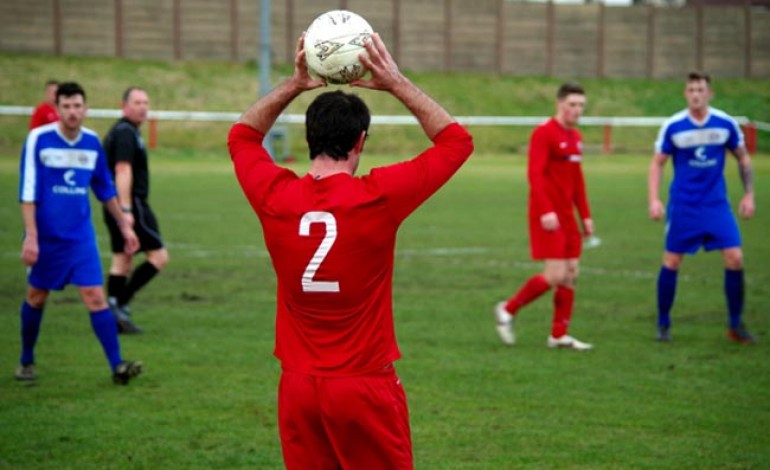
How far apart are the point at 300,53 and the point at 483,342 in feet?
21.3

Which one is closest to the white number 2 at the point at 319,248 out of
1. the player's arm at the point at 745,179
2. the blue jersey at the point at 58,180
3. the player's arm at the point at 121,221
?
the blue jersey at the point at 58,180

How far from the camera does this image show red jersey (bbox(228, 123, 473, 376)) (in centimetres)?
441

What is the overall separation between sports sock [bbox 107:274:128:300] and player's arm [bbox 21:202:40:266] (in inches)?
113

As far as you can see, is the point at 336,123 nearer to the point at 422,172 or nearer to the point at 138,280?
the point at 422,172

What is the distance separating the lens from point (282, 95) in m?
4.66

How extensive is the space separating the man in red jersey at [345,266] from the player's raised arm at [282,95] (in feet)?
0.68

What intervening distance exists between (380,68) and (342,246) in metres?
0.66

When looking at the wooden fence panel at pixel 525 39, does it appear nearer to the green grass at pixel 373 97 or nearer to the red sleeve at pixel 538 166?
the green grass at pixel 373 97

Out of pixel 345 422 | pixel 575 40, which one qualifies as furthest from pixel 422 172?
pixel 575 40

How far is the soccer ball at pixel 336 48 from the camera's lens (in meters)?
4.59

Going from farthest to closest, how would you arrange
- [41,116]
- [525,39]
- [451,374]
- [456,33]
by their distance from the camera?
[525,39]
[456,33]
[41,116]
[451,374]

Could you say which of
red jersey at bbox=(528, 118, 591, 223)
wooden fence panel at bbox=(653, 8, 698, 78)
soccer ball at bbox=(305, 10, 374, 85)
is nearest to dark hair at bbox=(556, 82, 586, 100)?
red jersey at bbox=(528, 118, 591, 223)

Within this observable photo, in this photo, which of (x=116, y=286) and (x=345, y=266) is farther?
(x=116, y=286)

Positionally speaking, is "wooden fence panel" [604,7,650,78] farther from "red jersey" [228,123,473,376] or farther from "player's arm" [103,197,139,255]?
"red jersey" [228,123,473,376]
